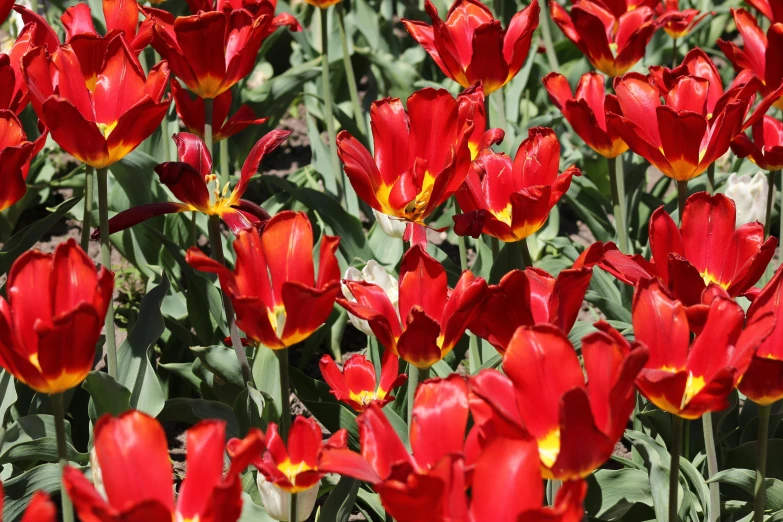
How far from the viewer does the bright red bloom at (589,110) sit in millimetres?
2154

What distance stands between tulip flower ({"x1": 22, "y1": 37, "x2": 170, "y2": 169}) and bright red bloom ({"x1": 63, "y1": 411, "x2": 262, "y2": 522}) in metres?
0.69

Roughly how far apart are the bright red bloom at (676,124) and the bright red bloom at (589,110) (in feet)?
0.63

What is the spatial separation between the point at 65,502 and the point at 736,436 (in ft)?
4.62

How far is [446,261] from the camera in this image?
8.82 ft

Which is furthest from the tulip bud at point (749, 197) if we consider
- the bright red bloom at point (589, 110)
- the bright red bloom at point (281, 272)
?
the bright red bloom at point (281, 272)

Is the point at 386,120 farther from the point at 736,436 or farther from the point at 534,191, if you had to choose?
the point at 736,436

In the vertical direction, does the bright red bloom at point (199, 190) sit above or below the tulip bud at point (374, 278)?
above

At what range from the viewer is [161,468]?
1.10m

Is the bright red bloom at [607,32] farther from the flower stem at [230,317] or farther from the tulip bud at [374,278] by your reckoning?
the flower stem at [230,317]

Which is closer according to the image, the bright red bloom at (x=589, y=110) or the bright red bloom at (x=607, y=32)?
the bright red bloom at (x=589, y=110)

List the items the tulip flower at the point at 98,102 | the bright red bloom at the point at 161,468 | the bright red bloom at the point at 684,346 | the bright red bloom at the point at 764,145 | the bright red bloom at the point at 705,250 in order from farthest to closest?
1. the bright red bloom at the point at 764,145
2. the tulip flower at the point at 98,102
3. the bright red bloom at the point at 705,250
4. the bright red bloom at the point at 684,346
5. the bright red bloom at the point at 161,468

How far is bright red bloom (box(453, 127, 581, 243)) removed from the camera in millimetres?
1728

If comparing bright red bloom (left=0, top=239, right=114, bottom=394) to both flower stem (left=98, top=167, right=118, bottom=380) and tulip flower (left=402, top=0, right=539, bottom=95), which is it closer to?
flower stem (left=98, top=167, right=118, bottom=380)

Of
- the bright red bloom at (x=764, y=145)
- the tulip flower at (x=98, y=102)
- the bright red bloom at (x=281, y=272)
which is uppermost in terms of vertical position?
the tulip flower at (x=98, y=102)
